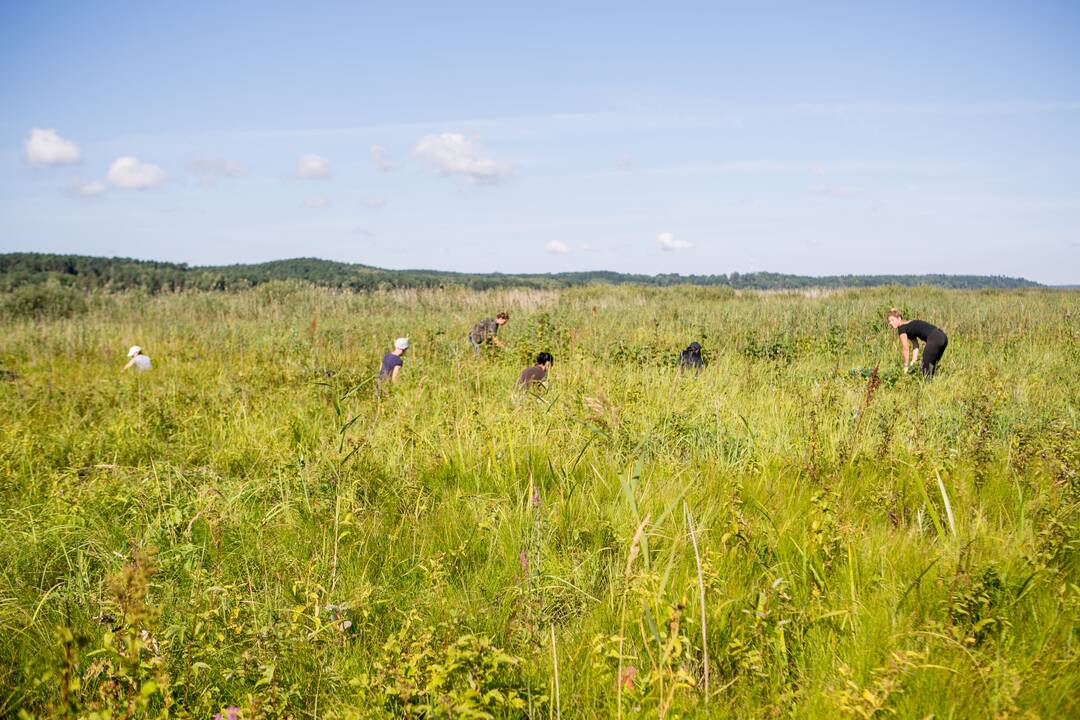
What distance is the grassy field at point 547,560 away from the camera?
1.72 meters

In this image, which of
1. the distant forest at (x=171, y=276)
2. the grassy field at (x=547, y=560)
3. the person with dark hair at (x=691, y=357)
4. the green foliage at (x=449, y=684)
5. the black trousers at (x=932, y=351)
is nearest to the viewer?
the green foliage at (x=449, y=684)

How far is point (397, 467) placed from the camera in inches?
143

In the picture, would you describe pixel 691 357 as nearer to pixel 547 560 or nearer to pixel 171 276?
pixel 547 560

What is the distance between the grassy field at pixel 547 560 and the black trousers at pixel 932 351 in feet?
8.86

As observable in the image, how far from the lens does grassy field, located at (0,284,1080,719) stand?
5.65ft

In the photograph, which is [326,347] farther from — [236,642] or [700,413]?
[236,642]

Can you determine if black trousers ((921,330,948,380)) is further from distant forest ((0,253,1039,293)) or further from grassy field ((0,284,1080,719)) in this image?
distant forest ((0,253,1039,293))

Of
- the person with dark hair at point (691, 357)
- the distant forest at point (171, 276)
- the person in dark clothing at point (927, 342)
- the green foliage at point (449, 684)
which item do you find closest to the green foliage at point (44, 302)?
the distant forest at point (171, 276)

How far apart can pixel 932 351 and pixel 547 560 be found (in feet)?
28.1

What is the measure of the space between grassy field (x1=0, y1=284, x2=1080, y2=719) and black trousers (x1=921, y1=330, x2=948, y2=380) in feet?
8.86

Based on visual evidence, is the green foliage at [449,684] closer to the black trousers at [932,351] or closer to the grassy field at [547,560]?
the grassy field at [547,560]

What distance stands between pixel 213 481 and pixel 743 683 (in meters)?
3.27

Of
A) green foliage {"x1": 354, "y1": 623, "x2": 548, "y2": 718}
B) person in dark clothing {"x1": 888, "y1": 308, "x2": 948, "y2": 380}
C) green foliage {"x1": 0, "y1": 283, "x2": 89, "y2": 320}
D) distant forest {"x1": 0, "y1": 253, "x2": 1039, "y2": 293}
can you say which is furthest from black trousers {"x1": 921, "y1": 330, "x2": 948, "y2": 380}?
green foliage {"x1": 0, "y1": 283, "x2": 89, "y2": 320}

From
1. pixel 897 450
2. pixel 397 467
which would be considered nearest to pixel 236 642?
pixel 397 467
